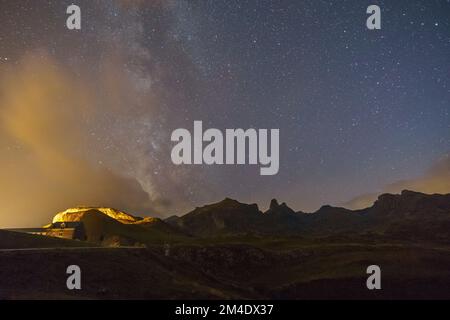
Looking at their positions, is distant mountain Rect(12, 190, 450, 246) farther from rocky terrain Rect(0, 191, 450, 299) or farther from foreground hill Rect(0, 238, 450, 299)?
foreground hill Rect(0, 238, 450, 299)

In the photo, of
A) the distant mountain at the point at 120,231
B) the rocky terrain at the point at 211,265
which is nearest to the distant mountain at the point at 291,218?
the rocky terrain at the point at 211,265

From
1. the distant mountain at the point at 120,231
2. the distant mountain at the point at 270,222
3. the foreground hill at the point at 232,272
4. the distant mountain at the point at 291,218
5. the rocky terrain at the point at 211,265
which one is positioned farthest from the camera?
the distant mountain at the point at 291,218

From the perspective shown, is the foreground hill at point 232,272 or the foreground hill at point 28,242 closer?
Result: the foreground hill at point 232,272

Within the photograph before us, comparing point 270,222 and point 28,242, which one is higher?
point 270,222

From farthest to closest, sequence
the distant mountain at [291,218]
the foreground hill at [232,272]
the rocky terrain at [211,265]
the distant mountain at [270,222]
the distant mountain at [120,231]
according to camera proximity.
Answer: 1. the distant mountain at [291,218]
2. the distant mountain at [270,222]
3. the distant mountain at [120,231]
4. the rocky terrain at [211,265]
5. the foreground hill at [232,272]

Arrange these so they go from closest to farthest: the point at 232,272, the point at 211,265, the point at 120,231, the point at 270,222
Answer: the point at 232,272
the point at 211,265
the point at 120,231
the point at 270,222

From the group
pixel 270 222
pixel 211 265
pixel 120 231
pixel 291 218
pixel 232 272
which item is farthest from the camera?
pixel 291 218

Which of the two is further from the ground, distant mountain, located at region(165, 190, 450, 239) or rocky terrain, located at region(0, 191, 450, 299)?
distant mountain, located at region(165, 190, 450, 239)

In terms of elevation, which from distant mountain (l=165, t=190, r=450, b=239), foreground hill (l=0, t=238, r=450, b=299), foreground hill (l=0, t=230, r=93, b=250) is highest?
distant mountain (l=165, t=190, r=450, b=239)

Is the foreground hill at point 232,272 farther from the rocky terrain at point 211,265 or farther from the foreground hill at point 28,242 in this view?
the foreground hill at point 28,242

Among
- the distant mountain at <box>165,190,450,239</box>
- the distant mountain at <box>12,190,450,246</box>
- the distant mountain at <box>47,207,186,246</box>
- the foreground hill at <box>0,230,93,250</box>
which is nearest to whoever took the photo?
the foreground hill at <box>0,230,93,250</box>

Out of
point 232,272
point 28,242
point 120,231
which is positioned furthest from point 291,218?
point 28,242

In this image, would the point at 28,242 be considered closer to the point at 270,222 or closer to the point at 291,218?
the point at 270,222

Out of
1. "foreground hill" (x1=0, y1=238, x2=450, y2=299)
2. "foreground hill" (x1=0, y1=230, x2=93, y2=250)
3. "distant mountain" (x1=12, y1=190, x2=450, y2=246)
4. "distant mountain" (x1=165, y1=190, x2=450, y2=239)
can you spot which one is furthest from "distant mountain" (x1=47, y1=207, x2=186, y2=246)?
"distant mountain" (x1=165, y1=190, x2=450, y2=239)
